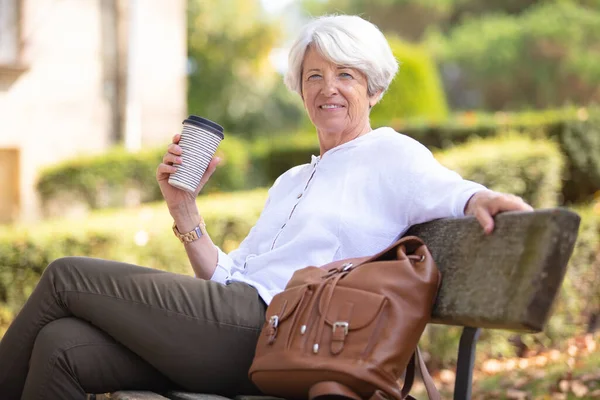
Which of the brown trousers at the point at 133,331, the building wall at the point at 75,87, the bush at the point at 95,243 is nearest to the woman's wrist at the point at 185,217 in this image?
the brown trousers at the point at 133,331

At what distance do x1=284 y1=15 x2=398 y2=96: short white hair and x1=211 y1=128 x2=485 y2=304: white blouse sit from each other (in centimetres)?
19

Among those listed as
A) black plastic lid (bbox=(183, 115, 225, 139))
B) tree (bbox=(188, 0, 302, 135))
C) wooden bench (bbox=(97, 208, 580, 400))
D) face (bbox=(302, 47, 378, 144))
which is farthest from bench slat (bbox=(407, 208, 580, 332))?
tree (bbox=(188, 0, 302, 135))

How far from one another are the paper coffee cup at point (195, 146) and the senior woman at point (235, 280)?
31 millimetres

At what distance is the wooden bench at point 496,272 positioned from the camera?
1.90m

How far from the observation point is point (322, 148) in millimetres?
2799

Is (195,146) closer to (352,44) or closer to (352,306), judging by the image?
(352,44)

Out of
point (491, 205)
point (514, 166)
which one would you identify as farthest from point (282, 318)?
point (514, 166)

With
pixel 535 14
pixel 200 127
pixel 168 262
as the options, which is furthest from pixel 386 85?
pixel 535 14

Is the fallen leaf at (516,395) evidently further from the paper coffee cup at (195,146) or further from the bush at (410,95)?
the bush at (410,95)

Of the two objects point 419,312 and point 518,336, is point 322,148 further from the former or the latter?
point 518,336

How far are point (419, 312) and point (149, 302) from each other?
2.47 feet

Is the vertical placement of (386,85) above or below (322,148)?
above

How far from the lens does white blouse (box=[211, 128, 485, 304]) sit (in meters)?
2.36

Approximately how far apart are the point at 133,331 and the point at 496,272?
96 cm
